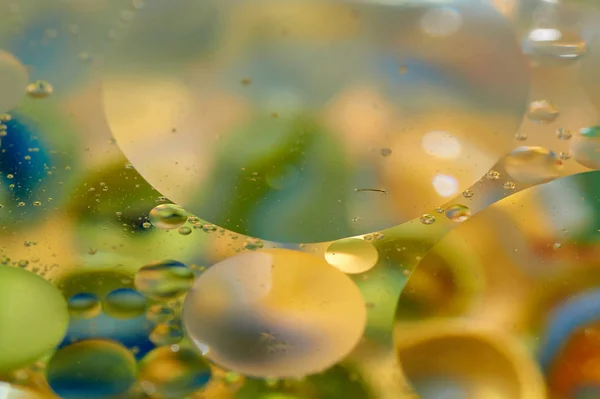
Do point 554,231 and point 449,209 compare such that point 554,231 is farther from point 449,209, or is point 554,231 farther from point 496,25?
point 496,25

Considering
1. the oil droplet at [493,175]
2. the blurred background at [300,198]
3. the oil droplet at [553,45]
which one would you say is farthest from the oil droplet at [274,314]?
the oil droplet at [553,45]

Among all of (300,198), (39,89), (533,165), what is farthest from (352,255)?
(39,89)

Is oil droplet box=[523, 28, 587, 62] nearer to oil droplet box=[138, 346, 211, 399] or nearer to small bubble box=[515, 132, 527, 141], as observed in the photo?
small bubble box=[515, 132, 527, 141]

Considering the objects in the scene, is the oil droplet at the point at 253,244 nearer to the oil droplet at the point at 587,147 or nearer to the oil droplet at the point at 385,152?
the oil droplet at the point at 385,152

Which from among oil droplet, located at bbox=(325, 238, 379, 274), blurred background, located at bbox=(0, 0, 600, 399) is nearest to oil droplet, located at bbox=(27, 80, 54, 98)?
blurred background, located at bbox=(0, 0, 600, 399)

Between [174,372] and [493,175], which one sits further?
[493,175]

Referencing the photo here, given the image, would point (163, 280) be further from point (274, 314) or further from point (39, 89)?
point (39, 89)

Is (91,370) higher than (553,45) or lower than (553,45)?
lower
